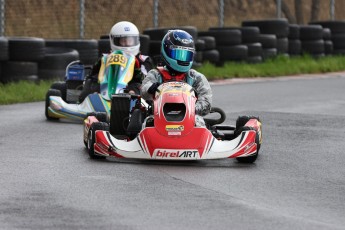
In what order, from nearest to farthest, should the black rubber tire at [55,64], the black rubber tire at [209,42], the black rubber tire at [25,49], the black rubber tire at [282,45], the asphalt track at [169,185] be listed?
the asphalt track at [169,185] → the black rubber tire at [25,49] → the black rubber tire at [55,64] → the black rubber tire at [209,42] → the black rubber tire at [282,45]

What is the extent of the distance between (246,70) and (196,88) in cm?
1155

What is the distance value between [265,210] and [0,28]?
1234 centimetres

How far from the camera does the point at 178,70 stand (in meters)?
10.6

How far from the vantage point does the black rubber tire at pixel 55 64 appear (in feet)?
58.4

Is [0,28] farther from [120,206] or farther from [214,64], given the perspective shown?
[120,206]

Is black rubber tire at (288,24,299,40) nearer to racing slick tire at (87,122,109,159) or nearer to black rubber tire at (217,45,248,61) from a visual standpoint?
black rubber tire at (217,45,248,61)

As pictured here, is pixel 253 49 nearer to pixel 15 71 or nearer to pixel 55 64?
pixel 55 64

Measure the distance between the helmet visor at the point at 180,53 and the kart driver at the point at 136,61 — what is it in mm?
2932

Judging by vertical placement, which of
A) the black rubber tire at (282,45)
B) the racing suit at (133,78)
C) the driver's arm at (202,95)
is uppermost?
the driver's arm at (202,95)

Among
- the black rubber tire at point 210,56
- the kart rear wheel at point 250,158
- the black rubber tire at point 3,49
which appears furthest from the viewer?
the black rubber tire at point 210,56

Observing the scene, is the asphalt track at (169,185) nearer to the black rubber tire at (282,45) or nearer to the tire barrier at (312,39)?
the black rubber tire at (282,45)

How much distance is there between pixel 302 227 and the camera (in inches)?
274

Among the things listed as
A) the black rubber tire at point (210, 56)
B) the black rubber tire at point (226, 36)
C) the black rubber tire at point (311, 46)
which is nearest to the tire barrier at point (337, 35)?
the black rubber tire at point (311, 46)

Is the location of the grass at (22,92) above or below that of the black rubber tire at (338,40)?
above
